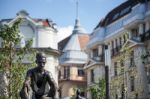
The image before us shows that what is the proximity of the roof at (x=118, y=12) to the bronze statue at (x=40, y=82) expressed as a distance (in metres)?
51.3

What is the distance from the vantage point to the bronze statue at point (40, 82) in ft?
42.2

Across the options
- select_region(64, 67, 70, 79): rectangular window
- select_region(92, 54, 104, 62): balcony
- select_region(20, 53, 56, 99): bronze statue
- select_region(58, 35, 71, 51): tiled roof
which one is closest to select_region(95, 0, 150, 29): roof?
select_region(92, 54, 104, 62): balcony

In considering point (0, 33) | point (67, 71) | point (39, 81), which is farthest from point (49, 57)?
point (39, 81)

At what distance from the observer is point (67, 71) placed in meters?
86.7

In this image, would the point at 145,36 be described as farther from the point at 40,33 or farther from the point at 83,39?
the point at 83,39

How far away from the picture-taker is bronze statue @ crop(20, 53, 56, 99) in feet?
42.2

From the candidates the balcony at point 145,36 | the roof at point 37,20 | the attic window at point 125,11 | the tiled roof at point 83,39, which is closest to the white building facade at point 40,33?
the roof at point 37,20

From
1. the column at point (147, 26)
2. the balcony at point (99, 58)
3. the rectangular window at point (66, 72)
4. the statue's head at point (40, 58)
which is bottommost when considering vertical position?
the statue's head at point (40, 58)

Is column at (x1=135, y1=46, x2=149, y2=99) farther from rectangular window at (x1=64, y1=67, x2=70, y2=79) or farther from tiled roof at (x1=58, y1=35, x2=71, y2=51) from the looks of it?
tiled roof at (x1=58, y1=35, x2=71, y2=51)

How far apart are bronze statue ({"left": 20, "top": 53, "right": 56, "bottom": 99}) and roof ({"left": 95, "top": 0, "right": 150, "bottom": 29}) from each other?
51264 millimetres

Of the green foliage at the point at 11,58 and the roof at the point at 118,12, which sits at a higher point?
the roof at the point at 118,12

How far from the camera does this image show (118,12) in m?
71.0

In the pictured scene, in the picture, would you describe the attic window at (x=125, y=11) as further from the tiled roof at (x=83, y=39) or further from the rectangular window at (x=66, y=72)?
the tiled roof at (x=83, y=39)

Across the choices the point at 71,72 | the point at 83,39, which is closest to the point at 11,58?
the point at 71,72
